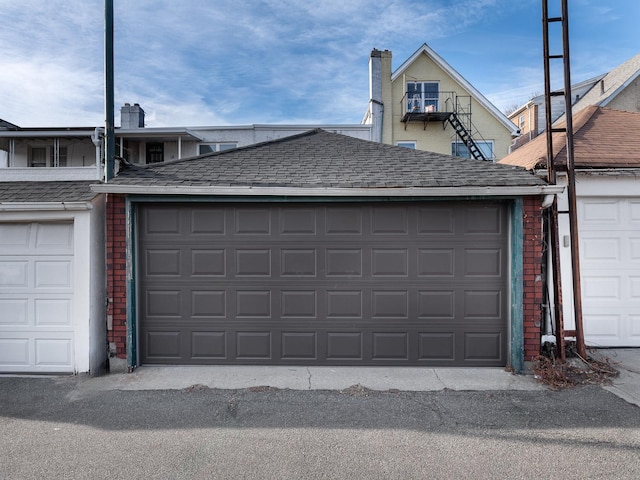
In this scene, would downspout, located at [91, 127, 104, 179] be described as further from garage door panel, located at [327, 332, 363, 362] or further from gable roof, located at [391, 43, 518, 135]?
garage door panel, located at [327, 332, 363, 362]

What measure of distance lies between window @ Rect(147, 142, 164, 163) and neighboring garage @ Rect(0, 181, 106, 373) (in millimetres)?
13162

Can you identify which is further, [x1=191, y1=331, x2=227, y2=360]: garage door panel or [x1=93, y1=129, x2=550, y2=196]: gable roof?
[x1=191, y1=331, x2=227, y2=360]: garage door panel

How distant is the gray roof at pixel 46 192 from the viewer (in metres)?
5.43

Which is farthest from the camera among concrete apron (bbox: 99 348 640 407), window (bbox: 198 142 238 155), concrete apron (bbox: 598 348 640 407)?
window (bbox: 198 142 238 155)

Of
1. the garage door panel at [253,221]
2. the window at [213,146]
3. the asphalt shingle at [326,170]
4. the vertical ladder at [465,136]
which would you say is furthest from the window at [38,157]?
the vertical ladder at [465,136]

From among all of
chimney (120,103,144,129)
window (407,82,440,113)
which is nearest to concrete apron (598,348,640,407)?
window (407,82,440,113)

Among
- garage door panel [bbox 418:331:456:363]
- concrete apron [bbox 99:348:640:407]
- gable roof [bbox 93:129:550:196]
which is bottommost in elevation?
concrete apron [bbox 99:348:640:407]

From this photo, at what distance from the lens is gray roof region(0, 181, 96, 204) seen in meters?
5.43

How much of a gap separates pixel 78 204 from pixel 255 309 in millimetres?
2661

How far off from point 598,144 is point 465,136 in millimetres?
10565

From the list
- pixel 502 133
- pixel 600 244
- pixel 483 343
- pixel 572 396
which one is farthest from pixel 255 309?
pixel 502 133

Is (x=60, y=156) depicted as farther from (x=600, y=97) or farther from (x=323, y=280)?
(x=600, y=97)

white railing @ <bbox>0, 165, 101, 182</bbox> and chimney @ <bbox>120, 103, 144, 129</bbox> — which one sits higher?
chimney @ <bbox>120, 103, 144, 129</bbox>

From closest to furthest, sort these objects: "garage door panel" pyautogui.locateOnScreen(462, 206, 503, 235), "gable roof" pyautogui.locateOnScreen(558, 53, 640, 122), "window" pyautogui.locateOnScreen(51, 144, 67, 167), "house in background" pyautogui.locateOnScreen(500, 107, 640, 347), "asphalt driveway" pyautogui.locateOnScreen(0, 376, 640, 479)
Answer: "asphalt driveway" pyautogui.locateOnScreen(0, 376, 640, 479)
"garage door panel" pyautogui.locateOnScreen(462, 206, 503, 235)
"house in background" pyautogui.locateOnScreen(500, 107, 640, 347)
"gable roof" pyautogui.locateOnScreen(558, 53, 640, 122)
"window" pyautogui.locateOnScreen(51, 144, 67, 167)
